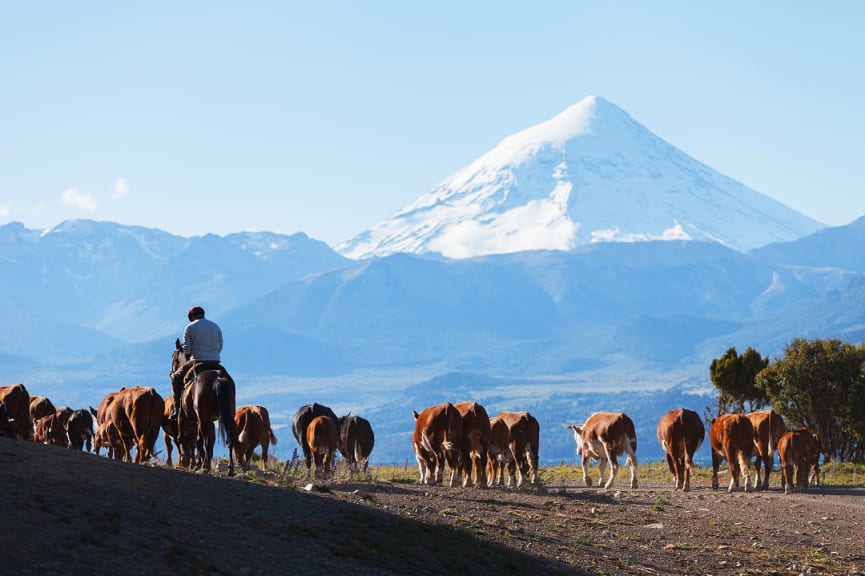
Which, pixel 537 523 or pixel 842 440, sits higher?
pixel 842 440

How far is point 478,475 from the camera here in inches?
1286

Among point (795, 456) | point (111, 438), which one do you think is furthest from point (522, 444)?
point (111, 438)

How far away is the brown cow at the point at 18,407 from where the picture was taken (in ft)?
107

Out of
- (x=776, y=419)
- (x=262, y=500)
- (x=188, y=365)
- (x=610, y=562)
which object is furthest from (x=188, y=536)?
(x=776, y=419)

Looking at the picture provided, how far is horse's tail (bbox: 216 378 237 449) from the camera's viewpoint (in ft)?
83.9

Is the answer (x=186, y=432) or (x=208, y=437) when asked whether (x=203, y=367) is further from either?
(x=186, y=432)

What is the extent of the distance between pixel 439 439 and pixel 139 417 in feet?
23.9

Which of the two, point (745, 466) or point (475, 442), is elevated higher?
point (475, 442)

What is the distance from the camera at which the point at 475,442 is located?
3225 centimetres

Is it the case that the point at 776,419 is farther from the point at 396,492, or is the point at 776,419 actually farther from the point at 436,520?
the point at 436,520

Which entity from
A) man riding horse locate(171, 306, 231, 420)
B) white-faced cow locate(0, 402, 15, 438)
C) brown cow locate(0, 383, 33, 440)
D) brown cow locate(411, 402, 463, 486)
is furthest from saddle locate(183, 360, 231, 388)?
brown cow locate(0, 383, 33, 440)

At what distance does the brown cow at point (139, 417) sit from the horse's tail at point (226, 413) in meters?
2.35

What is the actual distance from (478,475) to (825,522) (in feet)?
25.7

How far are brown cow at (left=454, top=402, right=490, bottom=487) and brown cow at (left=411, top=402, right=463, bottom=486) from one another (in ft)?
0.54
